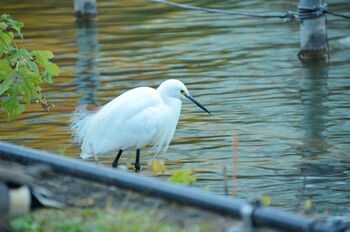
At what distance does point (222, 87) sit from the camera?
530 inches

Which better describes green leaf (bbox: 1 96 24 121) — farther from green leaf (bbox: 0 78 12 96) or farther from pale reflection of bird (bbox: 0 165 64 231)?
pale reflection of bird (bbox: 0 165 64 231)

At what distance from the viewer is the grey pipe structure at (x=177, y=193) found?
376cm

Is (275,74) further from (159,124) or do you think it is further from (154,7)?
(154,7)

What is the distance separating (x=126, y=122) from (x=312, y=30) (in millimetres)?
6088

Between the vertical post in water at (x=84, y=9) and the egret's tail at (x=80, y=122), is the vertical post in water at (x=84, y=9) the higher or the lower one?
the lower one

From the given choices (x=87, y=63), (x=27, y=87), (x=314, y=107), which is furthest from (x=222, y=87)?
(x=27, y=87)

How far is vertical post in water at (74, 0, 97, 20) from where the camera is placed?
18969 mm

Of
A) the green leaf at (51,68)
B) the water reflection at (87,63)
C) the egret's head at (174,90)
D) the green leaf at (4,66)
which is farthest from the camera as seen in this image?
the water reflection at (87,63)

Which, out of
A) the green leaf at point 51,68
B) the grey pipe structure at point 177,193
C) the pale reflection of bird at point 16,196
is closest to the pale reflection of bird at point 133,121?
the green leaf at point 51,68

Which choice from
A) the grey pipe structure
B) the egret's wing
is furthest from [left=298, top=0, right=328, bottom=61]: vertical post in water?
the grey pipe structure

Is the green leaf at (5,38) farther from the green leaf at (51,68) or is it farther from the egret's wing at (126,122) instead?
the egret's wing at (126,122)

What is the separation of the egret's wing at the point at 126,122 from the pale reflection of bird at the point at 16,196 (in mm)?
4985

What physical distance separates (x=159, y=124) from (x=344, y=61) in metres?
6.09

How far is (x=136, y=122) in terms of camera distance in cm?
934
